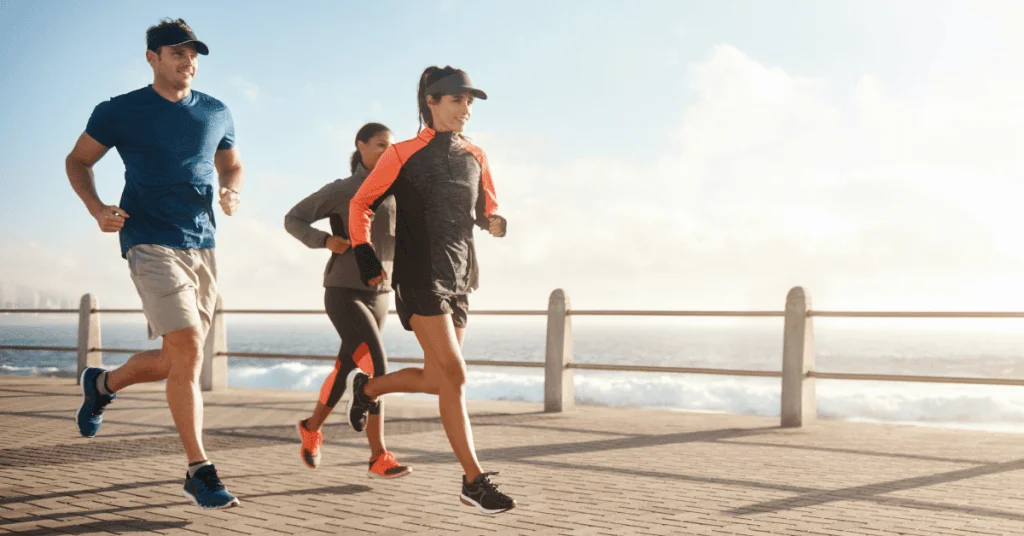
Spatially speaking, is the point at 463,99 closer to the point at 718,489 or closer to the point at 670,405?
the point at 718,489

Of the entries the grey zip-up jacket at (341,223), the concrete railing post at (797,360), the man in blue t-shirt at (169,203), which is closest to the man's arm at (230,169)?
the man in blue t-shirt at (169,203)

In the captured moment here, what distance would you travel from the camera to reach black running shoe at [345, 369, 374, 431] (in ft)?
17.6

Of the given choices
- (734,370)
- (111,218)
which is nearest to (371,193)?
(111,218)

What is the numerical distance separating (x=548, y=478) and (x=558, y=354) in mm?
4553

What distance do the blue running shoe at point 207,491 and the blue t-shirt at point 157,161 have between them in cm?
106

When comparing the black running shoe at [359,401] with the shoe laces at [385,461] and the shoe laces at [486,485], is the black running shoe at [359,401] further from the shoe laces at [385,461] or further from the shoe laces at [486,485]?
the shoe laces at [486,485]

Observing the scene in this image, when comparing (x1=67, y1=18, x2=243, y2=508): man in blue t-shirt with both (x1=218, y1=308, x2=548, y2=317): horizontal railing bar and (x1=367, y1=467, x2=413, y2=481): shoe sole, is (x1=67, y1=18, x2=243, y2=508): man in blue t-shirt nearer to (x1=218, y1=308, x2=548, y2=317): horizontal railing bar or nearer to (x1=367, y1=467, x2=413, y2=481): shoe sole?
(x1=367, y1=467, x2=413, y2=481): shoe sole

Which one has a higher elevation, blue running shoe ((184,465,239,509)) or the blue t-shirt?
the blue t-shirt

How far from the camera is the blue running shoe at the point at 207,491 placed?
14.5 ft

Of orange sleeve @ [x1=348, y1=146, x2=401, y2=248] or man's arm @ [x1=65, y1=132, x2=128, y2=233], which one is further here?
man's arm @ [x1=65, y1=132, x2=128, y2=233]

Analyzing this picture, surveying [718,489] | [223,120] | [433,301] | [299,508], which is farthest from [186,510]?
[718,489]

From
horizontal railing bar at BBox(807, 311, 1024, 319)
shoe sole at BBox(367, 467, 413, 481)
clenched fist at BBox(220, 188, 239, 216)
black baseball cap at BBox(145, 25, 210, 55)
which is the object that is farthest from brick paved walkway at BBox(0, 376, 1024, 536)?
black baseball cap at BBox(145, 25, 210, 55)

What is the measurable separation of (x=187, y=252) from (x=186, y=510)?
3.98 ft

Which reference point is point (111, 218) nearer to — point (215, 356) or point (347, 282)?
point (347, 282)
